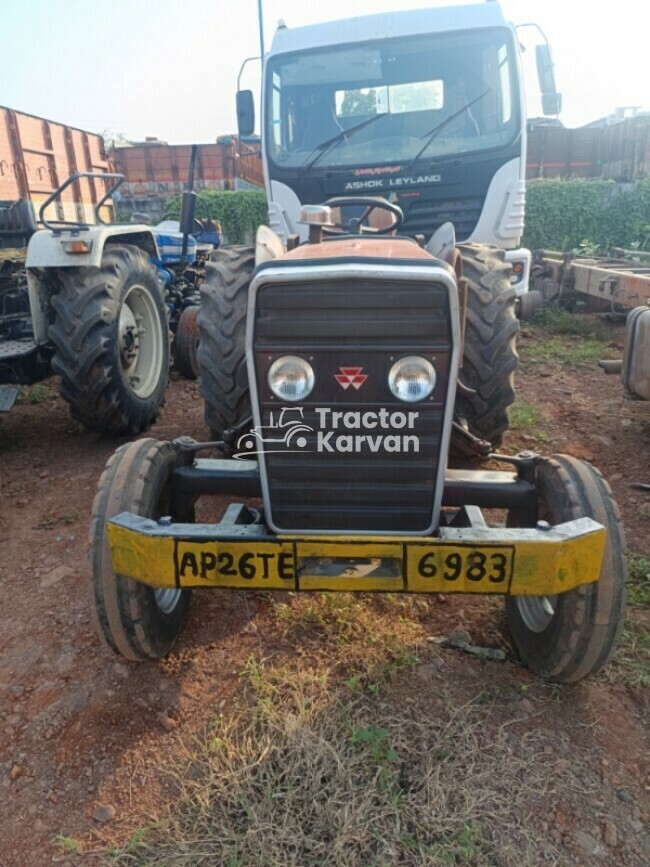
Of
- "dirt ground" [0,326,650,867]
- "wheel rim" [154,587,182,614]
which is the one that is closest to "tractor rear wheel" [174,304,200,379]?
"dirt ground" [0,326,650,867]

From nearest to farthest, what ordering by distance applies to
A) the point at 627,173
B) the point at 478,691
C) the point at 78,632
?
the point at 478,691
the point at 78,632
the point at 627,173

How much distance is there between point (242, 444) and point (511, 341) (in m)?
1.33

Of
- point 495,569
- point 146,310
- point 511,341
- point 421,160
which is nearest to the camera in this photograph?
point 495,569

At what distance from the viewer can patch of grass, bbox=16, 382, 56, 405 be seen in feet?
19.1

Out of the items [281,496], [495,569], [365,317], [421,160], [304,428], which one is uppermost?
[421,160]

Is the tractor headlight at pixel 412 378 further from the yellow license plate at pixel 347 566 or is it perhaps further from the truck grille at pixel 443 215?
the truck grille at pixel 443 215

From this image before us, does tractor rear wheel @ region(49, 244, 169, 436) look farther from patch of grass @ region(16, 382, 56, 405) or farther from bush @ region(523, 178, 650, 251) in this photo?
bush @ region(523, 178, 650, 251)

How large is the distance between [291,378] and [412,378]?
0.37 metres

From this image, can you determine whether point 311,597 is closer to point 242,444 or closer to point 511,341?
point 242,444

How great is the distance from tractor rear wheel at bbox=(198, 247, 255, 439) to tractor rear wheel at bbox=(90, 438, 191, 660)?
0.60 metres

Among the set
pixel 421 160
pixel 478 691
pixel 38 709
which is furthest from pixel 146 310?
pixel 478 691

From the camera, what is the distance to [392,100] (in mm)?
4895

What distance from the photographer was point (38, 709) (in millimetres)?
2314

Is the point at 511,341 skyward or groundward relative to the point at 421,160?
groundward
